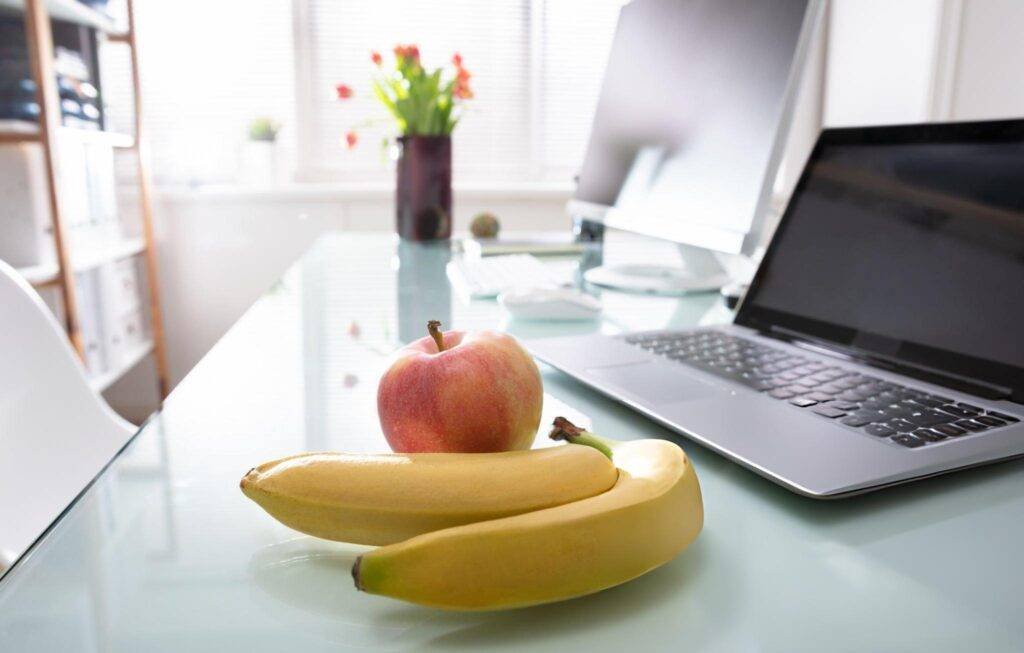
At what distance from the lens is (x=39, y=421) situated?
0.78 meters

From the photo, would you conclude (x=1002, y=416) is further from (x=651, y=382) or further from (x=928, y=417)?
(x=651, y=382)

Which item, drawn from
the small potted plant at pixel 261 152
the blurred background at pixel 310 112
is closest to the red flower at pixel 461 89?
the blurred background at pixel 310 112

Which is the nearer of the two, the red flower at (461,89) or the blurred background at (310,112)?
the red flower at (461,89)

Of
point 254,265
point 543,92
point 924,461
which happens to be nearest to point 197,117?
point 254,265

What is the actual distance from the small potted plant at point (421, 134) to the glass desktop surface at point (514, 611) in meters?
1.29

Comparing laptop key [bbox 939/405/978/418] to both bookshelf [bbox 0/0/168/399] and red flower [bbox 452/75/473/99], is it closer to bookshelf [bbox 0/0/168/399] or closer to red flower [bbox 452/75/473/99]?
red flower [bbox 452/75/473/99]

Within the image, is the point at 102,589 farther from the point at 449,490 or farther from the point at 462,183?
the point at 462,183

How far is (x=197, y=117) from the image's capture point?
2.74 metres

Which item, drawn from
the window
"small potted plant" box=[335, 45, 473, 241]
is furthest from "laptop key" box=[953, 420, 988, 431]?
the window

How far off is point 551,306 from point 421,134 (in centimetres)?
97

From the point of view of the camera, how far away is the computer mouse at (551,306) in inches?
35.7

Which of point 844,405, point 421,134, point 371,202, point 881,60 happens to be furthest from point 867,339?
point 371,202

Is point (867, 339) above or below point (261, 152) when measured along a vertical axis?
below

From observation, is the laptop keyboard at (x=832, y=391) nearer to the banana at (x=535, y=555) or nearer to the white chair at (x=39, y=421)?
the banana at (x=535, y=555)
